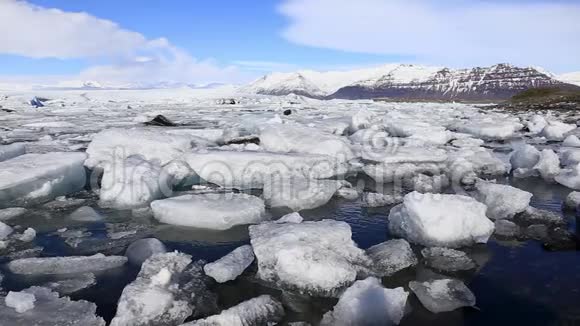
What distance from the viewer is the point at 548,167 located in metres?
5.75

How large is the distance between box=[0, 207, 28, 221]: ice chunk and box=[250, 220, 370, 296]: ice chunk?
2.62 m

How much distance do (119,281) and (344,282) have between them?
60.0 inches

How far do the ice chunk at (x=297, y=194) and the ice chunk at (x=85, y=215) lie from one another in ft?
5.63

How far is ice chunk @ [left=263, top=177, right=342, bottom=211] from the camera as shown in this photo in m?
4.37

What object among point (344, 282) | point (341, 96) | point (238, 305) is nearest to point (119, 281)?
point (238, 305)

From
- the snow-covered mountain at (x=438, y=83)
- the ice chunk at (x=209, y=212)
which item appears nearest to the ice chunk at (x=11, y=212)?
the ice chunk at (x=209, y=212)

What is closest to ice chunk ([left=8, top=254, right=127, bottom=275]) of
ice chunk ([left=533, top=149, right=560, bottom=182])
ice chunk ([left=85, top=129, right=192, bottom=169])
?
ice chunk ([left=85, top=129, right=192, bottom=169])

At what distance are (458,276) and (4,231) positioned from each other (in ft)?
12.1

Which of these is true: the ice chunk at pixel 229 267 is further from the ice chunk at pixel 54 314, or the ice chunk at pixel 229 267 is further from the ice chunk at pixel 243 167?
the ice chunk at pixel 243 167

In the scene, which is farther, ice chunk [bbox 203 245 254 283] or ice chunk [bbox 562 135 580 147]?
ice chunk [bbox 562 135 580 147]

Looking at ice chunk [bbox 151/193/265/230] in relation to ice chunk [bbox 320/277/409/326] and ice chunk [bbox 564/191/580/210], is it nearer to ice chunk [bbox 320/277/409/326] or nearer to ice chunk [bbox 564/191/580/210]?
ice chunk [bbox 320/277/409/326]

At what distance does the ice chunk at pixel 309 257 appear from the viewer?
8.62ft

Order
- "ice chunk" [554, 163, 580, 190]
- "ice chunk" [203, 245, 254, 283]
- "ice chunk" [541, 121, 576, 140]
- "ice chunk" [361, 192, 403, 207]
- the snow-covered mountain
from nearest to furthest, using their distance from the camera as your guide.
→ "ice chunk" [203, 245, 254, 283] → "ice chunk" [361, 192, 403, 207] → "ice chunk" [554, 163, 580, 190] → "ice chunk" [541, 121, 576, 140] → the snow-covered mountain

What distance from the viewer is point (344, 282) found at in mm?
2656
